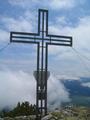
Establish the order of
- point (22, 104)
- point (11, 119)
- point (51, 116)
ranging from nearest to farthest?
1. point (51, 116)
2. point (11, 119)
3. point (22, 104)

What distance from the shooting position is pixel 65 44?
23.9 m

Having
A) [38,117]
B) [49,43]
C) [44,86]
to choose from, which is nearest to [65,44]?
[49,43]

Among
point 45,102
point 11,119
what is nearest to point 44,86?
point 45,102

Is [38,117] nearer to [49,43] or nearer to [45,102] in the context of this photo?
[45,102]

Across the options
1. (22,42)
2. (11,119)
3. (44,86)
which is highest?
(22,42)

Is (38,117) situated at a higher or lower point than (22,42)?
lower

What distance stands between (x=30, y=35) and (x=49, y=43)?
107 centimetres

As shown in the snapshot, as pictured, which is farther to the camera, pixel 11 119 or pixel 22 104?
pixel 22 104

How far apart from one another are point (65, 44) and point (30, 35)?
6.60ft

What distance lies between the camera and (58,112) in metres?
21.7

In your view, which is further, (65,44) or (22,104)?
(22,104)

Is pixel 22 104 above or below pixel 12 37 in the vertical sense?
below

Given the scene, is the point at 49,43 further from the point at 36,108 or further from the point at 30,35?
the point at 36,108

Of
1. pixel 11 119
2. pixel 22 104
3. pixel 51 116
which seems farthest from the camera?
pixel 22 104
